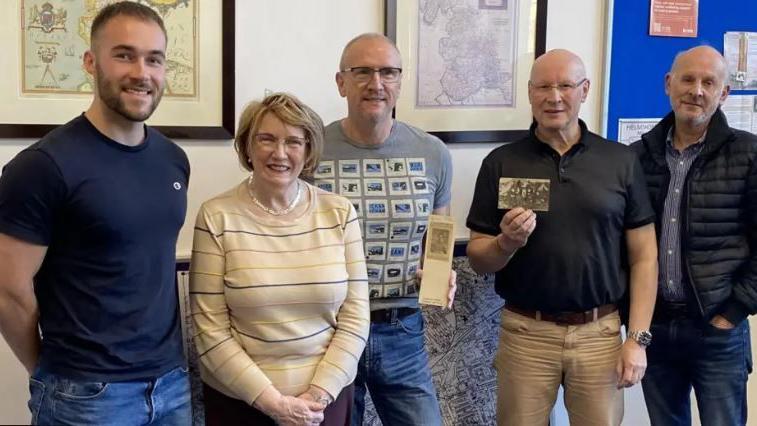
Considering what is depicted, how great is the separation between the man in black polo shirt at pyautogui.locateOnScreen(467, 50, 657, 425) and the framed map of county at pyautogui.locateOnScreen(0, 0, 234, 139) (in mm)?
918

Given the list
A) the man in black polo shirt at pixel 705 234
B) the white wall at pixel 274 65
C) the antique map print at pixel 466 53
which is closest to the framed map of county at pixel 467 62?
the antique map print at pixel 466 53

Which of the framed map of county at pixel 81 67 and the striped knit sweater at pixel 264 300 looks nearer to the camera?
the striped knit sweater at pixel 264 300

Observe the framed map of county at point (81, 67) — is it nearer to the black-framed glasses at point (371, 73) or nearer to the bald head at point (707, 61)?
the black-framed glasses at point (371, 73)

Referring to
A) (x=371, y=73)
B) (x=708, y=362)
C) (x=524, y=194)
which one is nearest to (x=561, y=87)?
(x=524, y=194)

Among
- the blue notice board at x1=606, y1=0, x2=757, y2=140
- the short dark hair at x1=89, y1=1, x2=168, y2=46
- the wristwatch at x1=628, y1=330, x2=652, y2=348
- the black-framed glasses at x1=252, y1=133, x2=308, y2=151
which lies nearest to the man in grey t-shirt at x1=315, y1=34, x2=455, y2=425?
the black-framed glasses at x1=252, y1=133, x2=308, y2=151

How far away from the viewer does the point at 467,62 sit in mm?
2631

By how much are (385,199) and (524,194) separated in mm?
399

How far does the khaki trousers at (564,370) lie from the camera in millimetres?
2121

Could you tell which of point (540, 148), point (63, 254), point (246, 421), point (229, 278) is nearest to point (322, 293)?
point (229, 278)

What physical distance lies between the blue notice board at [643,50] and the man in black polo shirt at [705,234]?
565 millimetres

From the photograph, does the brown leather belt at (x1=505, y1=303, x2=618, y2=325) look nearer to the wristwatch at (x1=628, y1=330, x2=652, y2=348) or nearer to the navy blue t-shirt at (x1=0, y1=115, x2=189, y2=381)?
the wristwatch at (x1=628, y1=330, x2=652, y2=348)

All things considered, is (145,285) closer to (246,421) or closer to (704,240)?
(246,421)

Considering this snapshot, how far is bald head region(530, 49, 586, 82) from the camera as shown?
212 cm

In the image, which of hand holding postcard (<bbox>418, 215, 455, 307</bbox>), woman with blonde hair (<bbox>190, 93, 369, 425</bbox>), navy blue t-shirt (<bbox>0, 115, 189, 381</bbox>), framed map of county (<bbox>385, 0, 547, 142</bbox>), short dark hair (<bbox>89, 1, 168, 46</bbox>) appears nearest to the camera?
navy blue t-shirt (<bbox>0, 115, 189, 381</bbox>)
